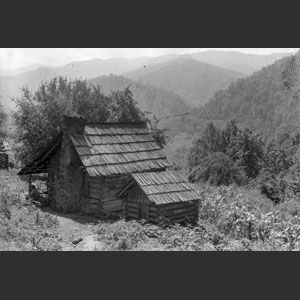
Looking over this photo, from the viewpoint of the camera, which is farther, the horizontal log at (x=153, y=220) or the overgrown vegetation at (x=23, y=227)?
the horizontal log at (x=153, y=220)

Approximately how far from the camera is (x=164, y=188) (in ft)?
59.7

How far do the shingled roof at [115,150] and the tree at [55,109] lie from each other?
321 inches

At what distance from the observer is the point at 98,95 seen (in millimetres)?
37781

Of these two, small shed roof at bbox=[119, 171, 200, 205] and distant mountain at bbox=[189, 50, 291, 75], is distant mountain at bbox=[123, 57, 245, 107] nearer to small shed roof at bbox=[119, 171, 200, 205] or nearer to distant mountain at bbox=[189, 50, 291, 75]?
distant mountain at bbox=[189, 50, 291, 75]

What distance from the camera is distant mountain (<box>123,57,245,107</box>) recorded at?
97188 mm

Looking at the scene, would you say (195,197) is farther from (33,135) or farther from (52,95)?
(52,95)

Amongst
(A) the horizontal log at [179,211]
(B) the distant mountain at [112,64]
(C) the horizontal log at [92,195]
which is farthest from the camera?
(C) the horizontal log at [92,195]

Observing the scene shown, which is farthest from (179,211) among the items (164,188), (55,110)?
(55,110)

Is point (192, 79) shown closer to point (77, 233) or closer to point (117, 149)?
point (117, 149)

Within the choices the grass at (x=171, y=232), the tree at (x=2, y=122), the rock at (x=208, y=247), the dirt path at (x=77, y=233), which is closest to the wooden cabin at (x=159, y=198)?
the grass at (x=171, y=232)

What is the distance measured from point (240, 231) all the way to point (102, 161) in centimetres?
721

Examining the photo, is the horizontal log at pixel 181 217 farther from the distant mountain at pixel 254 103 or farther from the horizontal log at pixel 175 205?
the distant mountain at pixel 254 103

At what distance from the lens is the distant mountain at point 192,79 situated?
3826 inches

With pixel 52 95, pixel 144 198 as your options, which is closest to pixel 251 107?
pixel 52 95
